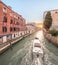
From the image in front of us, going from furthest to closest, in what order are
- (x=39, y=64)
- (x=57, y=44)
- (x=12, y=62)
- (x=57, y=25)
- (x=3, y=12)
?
(x=57, y=25) < (x=3, y=12) < (x=57, y=44) < (x=12, y=62) < (x=39, y=64)

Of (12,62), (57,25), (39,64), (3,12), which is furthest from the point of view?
(57,25)

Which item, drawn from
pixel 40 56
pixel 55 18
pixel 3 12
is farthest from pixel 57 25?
pixel 40 56

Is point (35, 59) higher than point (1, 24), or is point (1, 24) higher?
point (1, 24)

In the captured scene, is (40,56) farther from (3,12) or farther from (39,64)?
(3,12)

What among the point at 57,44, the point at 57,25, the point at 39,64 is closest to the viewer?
the point at 39,64

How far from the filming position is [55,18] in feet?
204

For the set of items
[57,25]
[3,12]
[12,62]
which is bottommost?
[12,62]

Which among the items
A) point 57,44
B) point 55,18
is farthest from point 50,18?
point 57,44

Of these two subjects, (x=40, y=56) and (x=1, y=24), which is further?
(x=1, y=24)

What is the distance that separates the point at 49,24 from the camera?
62.3 metres

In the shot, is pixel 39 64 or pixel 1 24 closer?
pixel 39 64

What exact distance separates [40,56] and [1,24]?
1855cm

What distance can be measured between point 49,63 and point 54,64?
0.85 metres

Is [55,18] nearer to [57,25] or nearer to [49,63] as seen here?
[57,25]
